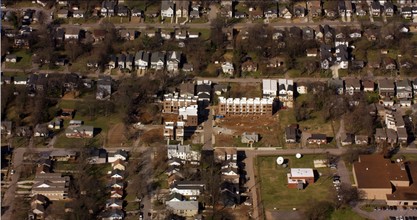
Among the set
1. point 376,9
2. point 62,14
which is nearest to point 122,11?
point 62,14

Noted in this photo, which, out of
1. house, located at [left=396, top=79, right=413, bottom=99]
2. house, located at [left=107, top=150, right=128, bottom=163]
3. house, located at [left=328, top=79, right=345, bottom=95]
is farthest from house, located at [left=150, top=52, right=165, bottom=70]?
house, located at [left=396, top=79, right=413, bottom=99]

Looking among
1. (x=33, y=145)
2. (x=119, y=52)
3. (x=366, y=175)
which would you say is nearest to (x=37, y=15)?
(x=119, y=52)

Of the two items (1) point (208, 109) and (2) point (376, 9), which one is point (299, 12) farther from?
(1) point (208, 109)

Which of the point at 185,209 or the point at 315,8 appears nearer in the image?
the point at 185,209

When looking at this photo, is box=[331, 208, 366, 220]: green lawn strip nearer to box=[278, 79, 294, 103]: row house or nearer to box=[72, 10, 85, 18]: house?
box=[278, 79, 294, 103]: row house

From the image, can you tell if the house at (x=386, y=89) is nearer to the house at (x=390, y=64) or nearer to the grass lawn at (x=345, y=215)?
the house at (x=390, y=64)

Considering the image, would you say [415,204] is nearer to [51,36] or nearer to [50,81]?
[50,81]
